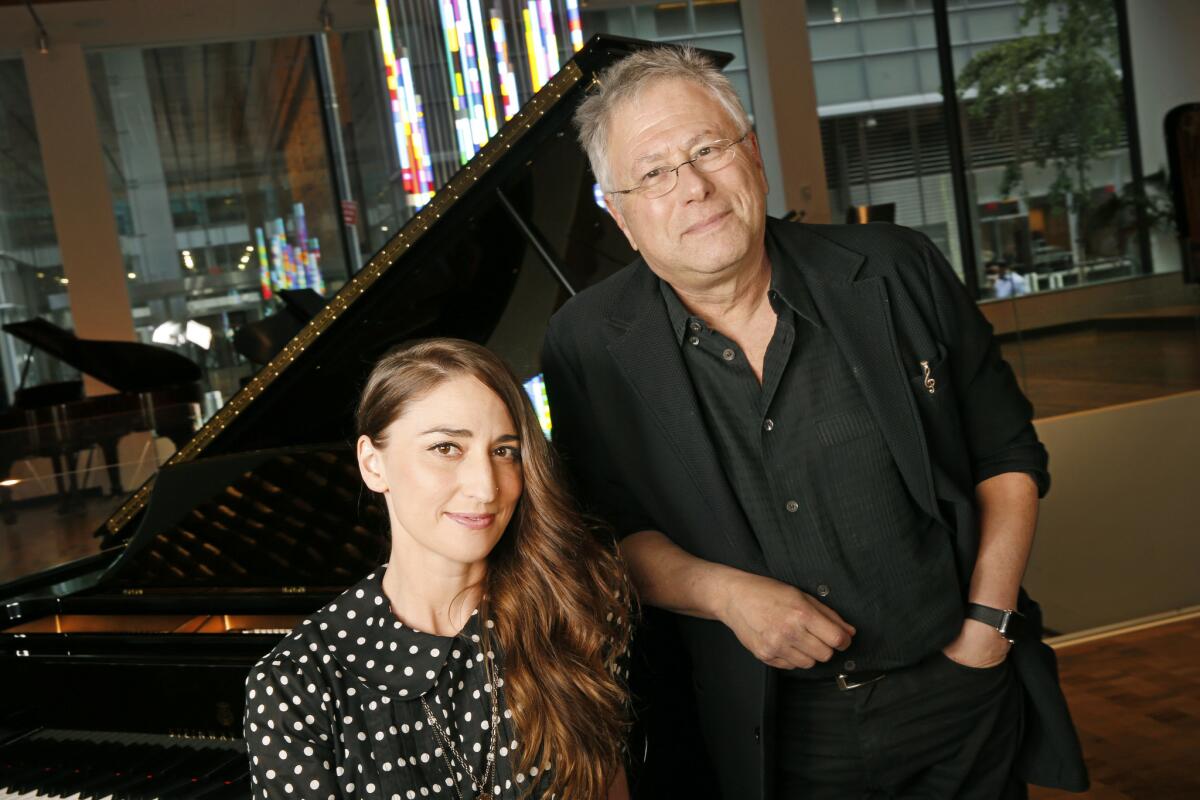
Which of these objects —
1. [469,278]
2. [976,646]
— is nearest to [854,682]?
[976,646]

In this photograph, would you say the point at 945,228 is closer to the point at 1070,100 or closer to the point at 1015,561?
the point at 1070,100

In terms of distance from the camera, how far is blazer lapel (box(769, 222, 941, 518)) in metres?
1.61

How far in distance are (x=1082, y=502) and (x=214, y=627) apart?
3.61m

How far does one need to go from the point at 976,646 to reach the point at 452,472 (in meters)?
0.80

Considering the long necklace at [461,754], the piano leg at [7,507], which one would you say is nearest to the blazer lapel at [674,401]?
the long necklace at [461,754]

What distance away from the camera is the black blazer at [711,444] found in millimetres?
1635

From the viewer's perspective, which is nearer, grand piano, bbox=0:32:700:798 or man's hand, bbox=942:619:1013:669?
man's hand, bbox=942:619:1013:669

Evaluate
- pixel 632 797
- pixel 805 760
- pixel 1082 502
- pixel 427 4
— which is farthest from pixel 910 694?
pixel 427 4

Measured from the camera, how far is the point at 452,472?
1.54m

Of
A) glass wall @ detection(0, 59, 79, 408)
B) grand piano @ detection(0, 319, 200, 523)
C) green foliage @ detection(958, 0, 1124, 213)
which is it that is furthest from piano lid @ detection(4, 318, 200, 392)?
green foliage @ detection(958, 0, 1124, 213)

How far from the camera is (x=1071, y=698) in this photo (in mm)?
3912

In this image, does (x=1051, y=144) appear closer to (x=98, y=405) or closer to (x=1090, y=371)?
(x=1090, y=371)

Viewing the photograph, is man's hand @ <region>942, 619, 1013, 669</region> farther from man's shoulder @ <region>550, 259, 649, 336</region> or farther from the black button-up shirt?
man's shoulder @ <region>550, 259, 649, 336</region>

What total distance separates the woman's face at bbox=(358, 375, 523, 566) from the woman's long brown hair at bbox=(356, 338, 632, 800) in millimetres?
22
